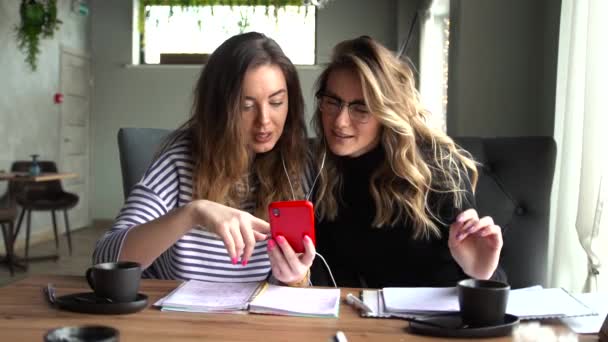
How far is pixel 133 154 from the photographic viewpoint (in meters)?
2.02

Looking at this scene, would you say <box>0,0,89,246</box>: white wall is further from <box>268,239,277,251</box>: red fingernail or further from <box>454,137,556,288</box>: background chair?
<box>268,239,277,251</box>: red fingernail

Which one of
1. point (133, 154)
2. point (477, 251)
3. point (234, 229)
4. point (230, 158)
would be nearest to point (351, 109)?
point (230, 158)

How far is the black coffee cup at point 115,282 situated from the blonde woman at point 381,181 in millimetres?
715

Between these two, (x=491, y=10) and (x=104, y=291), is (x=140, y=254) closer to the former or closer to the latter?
(x=104, y=291)

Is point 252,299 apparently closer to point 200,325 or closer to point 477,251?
point 200,325

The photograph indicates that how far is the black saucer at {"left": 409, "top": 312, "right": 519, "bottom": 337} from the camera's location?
39.9 inches

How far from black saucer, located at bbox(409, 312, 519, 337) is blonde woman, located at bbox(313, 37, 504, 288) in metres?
0.61

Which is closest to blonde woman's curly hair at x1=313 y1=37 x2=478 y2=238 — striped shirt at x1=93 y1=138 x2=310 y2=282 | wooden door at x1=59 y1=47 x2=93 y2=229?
striped shirt at x1=93 y1=138 x2=310 y2=282

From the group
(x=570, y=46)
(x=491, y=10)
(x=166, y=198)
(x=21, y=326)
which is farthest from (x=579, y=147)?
(x=21, y=326)

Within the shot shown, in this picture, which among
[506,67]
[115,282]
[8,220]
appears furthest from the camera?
[8,220]

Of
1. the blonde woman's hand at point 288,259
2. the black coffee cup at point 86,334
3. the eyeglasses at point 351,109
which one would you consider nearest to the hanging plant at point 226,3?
the eyeglasses at point 351,109

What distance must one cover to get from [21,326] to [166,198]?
645mm

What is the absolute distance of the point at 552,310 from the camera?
1.14m

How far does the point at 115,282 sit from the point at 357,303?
1.43ft
